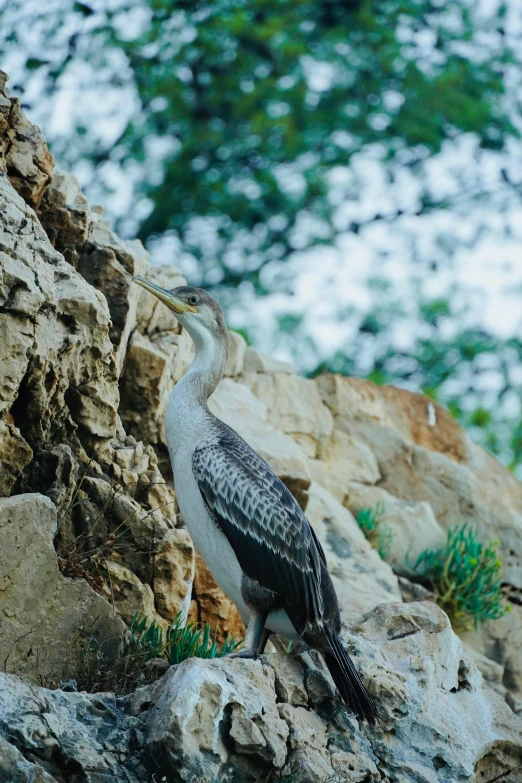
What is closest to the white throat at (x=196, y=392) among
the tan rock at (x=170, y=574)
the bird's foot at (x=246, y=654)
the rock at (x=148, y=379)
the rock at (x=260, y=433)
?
the tan rock at (x=170, y=574)

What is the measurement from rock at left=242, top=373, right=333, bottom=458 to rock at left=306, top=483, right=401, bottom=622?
3.33 ft

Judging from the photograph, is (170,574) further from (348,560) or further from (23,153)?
(348,560)

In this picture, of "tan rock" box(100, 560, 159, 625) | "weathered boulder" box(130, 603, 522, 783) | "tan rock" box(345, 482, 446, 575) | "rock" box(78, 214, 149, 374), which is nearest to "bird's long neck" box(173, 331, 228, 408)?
"rock" box(78, 214, 149, 374)

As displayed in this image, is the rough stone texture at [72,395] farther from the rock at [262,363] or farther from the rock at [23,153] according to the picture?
the rock at [262,363]

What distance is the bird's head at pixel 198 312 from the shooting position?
675 cm

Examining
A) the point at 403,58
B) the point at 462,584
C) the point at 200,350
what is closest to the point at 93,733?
the point at 200,350

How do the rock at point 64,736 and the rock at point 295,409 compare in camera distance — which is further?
the rock at point 295,409

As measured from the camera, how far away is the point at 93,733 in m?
4.73

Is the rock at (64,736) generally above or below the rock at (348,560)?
above

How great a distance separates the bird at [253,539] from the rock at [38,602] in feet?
2.60

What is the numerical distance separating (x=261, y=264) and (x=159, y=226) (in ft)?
6.96

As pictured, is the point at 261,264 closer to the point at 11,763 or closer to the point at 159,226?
the point at 159,226

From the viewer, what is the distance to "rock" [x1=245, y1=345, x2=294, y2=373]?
11727 millimetres

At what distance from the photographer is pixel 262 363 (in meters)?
11.8
